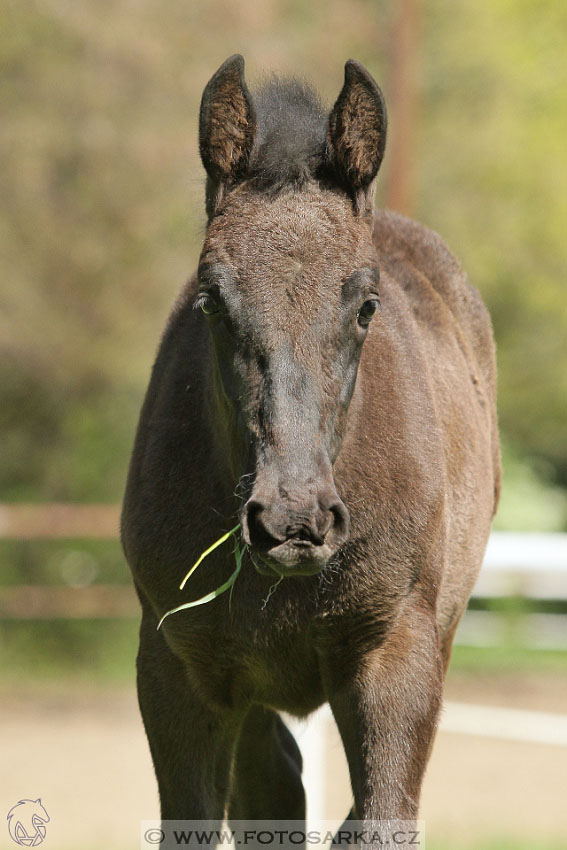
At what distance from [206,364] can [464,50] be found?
21.2 metres

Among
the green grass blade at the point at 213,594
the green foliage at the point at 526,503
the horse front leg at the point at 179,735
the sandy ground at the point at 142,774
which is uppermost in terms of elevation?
the green foliage at the point at 526,503

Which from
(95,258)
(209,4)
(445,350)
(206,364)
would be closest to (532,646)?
(95,258)

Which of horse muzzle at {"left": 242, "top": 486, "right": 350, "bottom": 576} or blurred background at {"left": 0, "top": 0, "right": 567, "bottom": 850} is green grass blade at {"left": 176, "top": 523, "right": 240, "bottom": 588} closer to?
horse muzzle at {"left": 242, "top": 486, "right": 350, "bottom": 576}

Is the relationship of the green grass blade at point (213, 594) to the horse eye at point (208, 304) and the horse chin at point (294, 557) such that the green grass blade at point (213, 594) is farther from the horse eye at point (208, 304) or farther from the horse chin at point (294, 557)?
the horse eye at point (208, 304)

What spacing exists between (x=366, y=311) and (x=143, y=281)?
15101mm

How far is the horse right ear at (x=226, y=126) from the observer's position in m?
3.90

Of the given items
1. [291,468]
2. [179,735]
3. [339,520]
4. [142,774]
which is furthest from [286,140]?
[142,774]

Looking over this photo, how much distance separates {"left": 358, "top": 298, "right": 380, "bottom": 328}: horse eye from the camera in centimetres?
367

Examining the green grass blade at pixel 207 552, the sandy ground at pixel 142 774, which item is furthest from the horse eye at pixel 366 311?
the sandy ground at pixel 142 774

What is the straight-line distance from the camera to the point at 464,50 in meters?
23.9

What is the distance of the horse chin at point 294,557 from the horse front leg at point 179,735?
1.09 meters

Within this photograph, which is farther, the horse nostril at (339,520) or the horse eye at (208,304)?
the horse eye at (208,304)

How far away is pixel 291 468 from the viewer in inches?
129

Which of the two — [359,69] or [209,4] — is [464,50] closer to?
[209,4]
